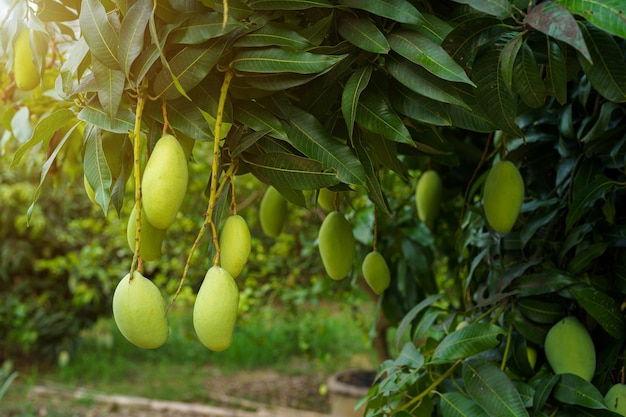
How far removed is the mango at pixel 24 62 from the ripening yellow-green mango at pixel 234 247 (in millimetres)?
359

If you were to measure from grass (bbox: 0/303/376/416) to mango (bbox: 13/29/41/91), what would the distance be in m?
3.28

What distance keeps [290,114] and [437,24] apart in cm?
16

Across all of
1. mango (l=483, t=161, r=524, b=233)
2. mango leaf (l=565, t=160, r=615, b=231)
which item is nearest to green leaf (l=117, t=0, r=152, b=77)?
mango (l=483, t=161, r=524, b=233)

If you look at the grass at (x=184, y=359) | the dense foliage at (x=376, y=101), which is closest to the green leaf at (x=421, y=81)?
the dense foliage at (x=376, y=101)

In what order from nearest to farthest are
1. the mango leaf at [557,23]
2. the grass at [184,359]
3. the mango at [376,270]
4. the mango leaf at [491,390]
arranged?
the mango leaf at [557,23] < the mango leaf at [491,390] < the mango at [376,270] < the grass at [184,359]

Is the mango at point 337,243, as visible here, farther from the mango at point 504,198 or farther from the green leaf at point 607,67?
the green leaf at point 607,67

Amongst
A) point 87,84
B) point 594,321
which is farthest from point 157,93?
point 594,321

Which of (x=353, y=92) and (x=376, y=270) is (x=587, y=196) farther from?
(x=353, y=92)

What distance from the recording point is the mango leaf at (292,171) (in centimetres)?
57

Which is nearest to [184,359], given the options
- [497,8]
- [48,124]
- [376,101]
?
[48,124]

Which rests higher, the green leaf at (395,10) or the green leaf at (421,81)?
the green leaf at (395,10)

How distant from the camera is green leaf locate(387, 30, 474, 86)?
540 mm

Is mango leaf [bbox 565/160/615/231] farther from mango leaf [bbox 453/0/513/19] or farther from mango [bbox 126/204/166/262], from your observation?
mango [bbox 126/204/166/262]

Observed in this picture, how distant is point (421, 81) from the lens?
587 mm
